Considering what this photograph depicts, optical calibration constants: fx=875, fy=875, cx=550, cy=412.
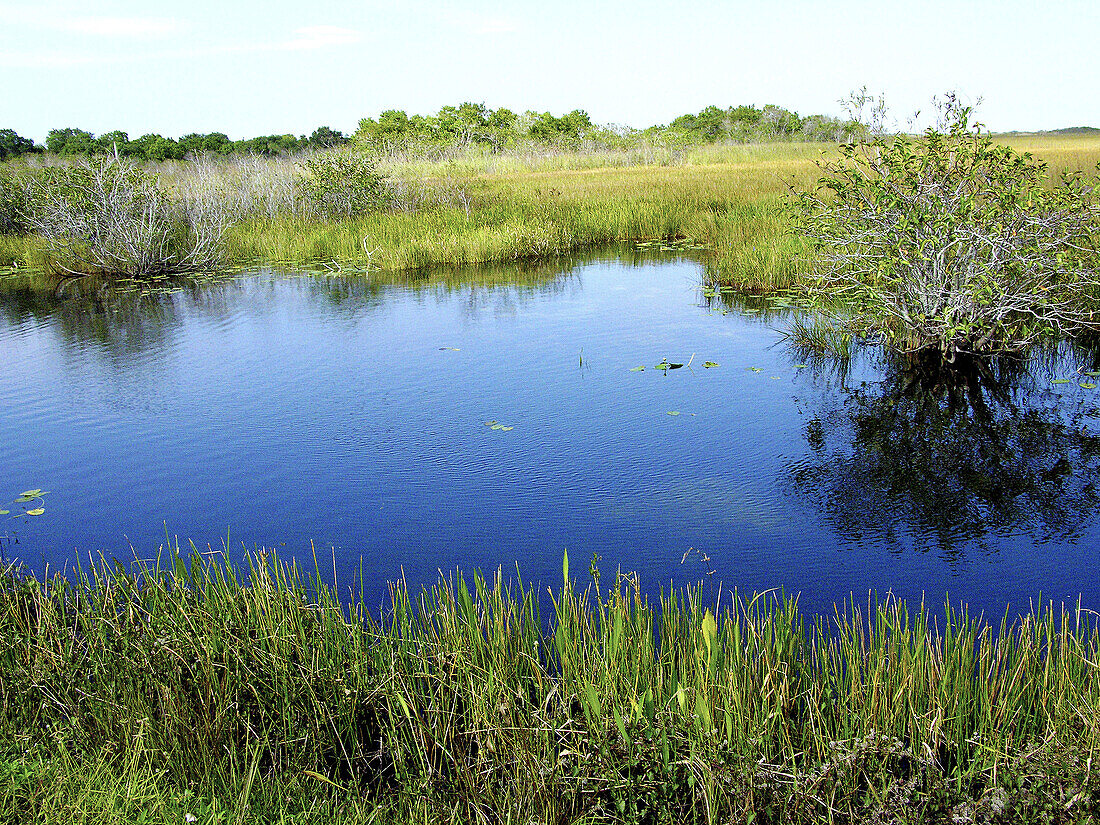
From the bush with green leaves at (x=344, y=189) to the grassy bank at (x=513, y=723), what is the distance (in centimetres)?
1513

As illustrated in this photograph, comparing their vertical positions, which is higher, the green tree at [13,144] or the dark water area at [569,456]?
the green tree at [13,144]

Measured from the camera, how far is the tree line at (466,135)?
121 ft

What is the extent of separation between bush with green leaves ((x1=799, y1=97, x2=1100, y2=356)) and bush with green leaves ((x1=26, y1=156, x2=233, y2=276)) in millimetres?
10841

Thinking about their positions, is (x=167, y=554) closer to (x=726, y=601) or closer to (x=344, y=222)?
(x=726, y=601)

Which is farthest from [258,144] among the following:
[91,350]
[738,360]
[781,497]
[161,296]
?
[781,497]

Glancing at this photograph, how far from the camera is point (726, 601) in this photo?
371 centimetres

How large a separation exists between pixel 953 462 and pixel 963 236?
220 cm

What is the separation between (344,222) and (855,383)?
11.6 metres

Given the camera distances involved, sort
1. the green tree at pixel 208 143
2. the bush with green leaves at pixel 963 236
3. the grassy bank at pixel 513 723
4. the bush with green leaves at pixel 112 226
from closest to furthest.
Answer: the grassy bank at pixel 513 723 → the bush with green leaves at pixel 963 236 → the bush with green leaves at pixel 112 226 → the green tree at pixel 208 143

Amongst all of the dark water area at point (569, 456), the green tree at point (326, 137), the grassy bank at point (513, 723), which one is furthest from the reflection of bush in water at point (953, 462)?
the green tree at point (326, 137)

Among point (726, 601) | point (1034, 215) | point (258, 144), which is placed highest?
point (258, 144)

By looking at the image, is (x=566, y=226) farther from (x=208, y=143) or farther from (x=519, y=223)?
(x=208, y=143)

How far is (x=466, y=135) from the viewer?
3819 centimetres

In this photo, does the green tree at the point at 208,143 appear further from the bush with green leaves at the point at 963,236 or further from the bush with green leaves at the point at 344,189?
the bush with green leaves at the point at 963,236
